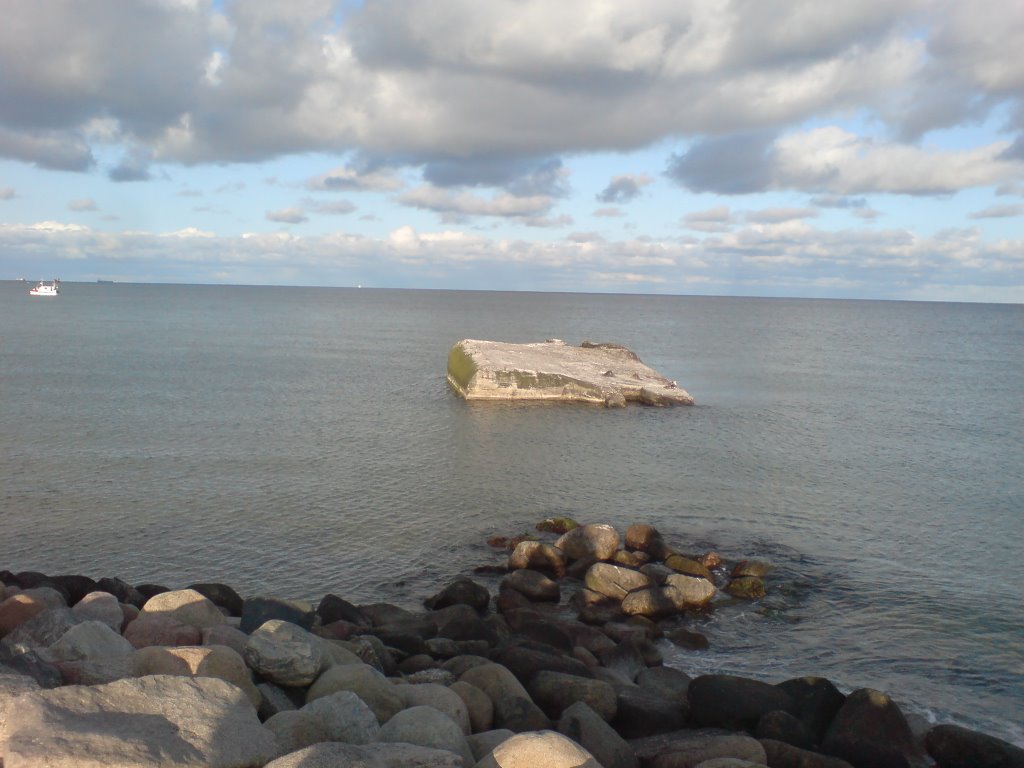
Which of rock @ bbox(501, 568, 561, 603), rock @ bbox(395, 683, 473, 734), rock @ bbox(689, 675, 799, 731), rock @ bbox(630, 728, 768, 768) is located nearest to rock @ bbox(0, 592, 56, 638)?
rock @ bbox(395, 683, 473, 734)

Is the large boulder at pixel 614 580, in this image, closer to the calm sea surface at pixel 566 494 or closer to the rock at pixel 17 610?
the calm sea surface at pixel 566 494

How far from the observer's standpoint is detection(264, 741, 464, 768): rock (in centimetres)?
792

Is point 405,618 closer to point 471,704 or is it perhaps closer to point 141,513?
point 471,704

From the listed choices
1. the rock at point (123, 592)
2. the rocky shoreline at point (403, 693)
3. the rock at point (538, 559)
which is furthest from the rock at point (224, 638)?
the rock at point (538, 559)

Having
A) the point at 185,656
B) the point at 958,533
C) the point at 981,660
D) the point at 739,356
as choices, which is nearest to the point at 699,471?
the point at 958,533

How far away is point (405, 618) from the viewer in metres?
17.3

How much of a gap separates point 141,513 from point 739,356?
7474 centimetres

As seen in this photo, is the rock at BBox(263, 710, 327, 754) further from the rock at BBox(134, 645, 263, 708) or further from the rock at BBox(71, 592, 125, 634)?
the rock at BBox(71, 592, 125, 634)

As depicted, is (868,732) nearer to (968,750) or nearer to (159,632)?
(968,750)

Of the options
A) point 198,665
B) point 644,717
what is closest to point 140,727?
point 198,665

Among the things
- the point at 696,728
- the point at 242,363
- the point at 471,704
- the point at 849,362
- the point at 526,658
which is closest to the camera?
the point at 471,704

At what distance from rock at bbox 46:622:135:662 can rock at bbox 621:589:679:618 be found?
1167cm

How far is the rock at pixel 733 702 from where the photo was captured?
13.1 metres

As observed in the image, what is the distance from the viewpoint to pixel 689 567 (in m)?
22.2
